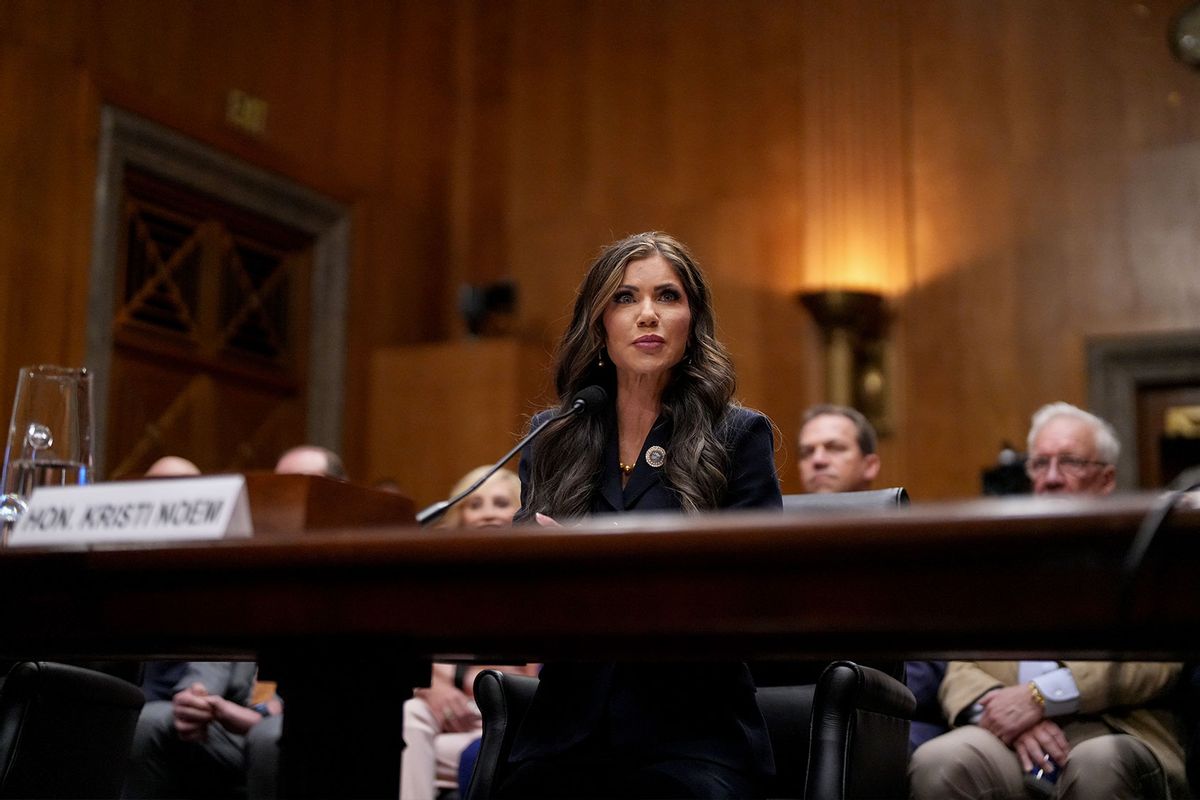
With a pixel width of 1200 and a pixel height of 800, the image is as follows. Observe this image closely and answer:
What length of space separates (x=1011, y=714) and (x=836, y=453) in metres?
→ 1.31

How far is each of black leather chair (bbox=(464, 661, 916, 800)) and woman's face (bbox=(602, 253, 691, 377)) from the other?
1.73 ft

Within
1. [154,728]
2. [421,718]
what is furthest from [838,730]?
[154,728]

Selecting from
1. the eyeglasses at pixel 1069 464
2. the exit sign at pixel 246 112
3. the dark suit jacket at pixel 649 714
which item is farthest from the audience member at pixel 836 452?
the exit sign at pixel 246 112

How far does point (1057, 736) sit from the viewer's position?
266 centimetres

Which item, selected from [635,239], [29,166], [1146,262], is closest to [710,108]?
[1146,262]

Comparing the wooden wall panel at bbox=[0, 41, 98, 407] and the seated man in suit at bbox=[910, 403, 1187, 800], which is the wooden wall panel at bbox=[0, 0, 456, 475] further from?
the seated man in suit at bbox=[910, 403, 1187, 800]

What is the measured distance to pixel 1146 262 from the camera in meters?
5.47

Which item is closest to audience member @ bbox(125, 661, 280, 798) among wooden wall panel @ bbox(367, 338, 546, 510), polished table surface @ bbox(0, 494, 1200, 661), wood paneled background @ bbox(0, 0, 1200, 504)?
wood paneled background @ bbox(0, 0, 1200, 504)

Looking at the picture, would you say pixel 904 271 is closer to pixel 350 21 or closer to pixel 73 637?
pixel 350 21

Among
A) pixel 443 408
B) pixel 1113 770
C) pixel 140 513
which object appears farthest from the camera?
pixel 443 408

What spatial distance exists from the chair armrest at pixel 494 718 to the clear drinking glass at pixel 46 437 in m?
0.73

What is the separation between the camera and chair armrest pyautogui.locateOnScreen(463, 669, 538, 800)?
2000 mm

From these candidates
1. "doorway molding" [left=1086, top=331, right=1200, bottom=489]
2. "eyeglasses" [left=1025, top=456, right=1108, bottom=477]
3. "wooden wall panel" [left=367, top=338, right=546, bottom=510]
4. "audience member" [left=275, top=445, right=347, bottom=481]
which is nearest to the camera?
"eyeglasses" [left=1025, top=456, right=1108, bottom=477]

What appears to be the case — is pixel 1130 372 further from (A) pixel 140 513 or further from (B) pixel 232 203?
(A) pixel 140 513
